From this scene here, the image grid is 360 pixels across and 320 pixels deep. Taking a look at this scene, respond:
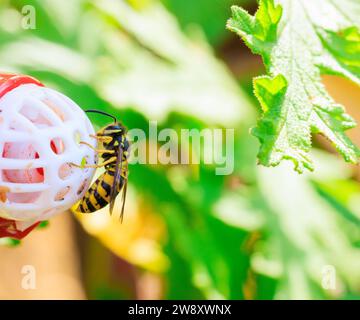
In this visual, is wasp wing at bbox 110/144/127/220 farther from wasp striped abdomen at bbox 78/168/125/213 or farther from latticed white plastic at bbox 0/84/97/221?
latticed white plastic at bbox 0/84/97/221

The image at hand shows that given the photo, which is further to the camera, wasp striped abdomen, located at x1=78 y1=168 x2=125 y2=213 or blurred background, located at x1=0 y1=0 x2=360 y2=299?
blurred background, located at x1=0 y1=0 x2=360 y2=299

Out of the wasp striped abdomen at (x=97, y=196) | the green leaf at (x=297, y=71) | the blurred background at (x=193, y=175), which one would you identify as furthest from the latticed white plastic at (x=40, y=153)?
the blurred background at (x=193, y=175)

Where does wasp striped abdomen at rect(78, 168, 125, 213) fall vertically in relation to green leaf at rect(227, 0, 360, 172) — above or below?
below

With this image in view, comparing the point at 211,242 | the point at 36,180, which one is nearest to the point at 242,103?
the point at 211,242

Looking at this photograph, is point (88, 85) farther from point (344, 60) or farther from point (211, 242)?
point (344, 60)

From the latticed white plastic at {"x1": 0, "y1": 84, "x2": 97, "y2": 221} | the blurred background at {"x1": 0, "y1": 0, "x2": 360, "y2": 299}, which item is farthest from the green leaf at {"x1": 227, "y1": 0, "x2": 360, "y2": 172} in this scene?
the blurred background at {"x1": 0, "y1": 0, "x2": 360, "y2": 299}

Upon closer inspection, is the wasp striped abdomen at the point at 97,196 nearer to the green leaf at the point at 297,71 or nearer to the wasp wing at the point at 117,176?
the wasp wing at the point at 117,176
